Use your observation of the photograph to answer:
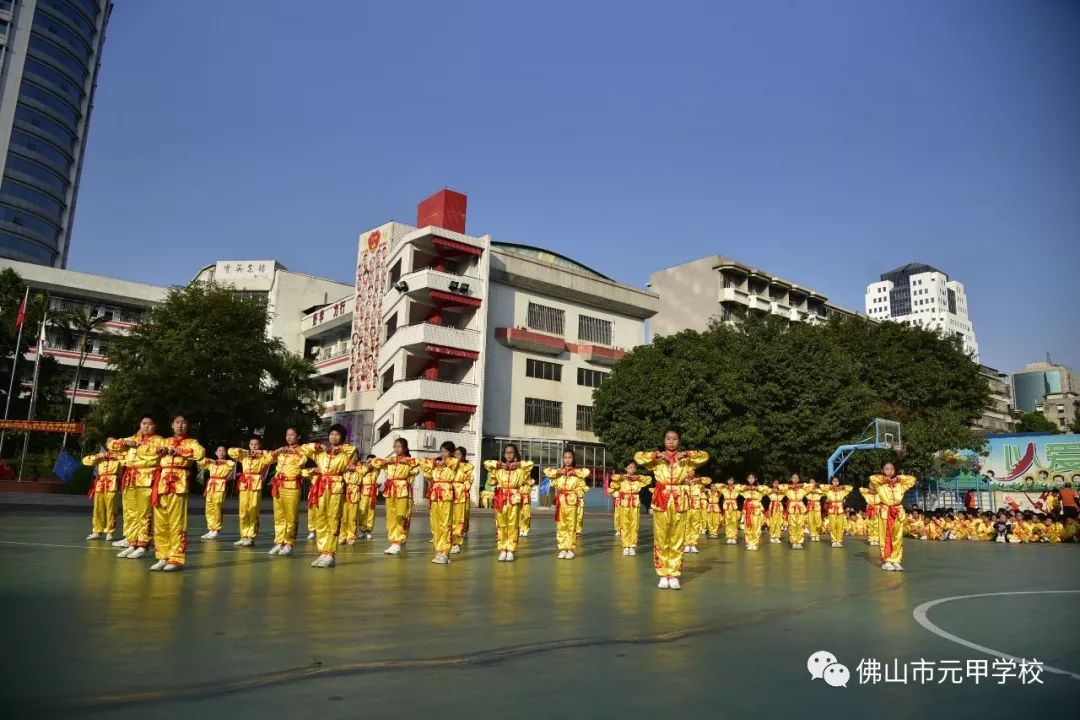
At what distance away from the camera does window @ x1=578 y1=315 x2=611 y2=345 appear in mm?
49000

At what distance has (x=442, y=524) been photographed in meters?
12.6

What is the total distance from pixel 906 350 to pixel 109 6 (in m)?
93.6

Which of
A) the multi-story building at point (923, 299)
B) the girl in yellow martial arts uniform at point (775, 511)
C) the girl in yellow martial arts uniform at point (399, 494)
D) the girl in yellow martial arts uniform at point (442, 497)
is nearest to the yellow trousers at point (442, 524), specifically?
the girl in yellow martial arts uniform at point (442, 497)

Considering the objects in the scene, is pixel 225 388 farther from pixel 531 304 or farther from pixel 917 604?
pixel 917 604

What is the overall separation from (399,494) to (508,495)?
199 cm

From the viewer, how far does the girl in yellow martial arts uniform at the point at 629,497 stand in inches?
552

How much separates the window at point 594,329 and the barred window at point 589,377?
6.92 feet

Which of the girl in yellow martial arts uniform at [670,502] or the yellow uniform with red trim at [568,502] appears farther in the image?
the yellow uniform with red trim at [568,502]

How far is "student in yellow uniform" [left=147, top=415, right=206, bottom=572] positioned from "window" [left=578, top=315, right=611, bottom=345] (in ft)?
128

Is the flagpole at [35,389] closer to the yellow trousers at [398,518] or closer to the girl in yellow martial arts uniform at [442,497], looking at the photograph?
the yellow trousers at [398,518]

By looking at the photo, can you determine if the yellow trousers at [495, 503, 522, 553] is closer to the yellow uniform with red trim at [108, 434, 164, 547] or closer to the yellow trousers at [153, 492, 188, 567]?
the yellow trousers at [153, 492, 188, 567]

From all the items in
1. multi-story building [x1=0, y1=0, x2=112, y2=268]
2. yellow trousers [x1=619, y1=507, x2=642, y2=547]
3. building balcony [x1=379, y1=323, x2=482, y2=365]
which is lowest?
yellow trousers [x1=619, y1=507, x2=642, y2=547]

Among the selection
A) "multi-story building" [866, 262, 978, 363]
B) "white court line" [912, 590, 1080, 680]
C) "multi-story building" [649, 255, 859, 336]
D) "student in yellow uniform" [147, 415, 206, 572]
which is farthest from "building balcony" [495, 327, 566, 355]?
"multi-story building" [866, 262, 978, 363]

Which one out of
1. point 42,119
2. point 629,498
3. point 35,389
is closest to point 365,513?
point 629,498
